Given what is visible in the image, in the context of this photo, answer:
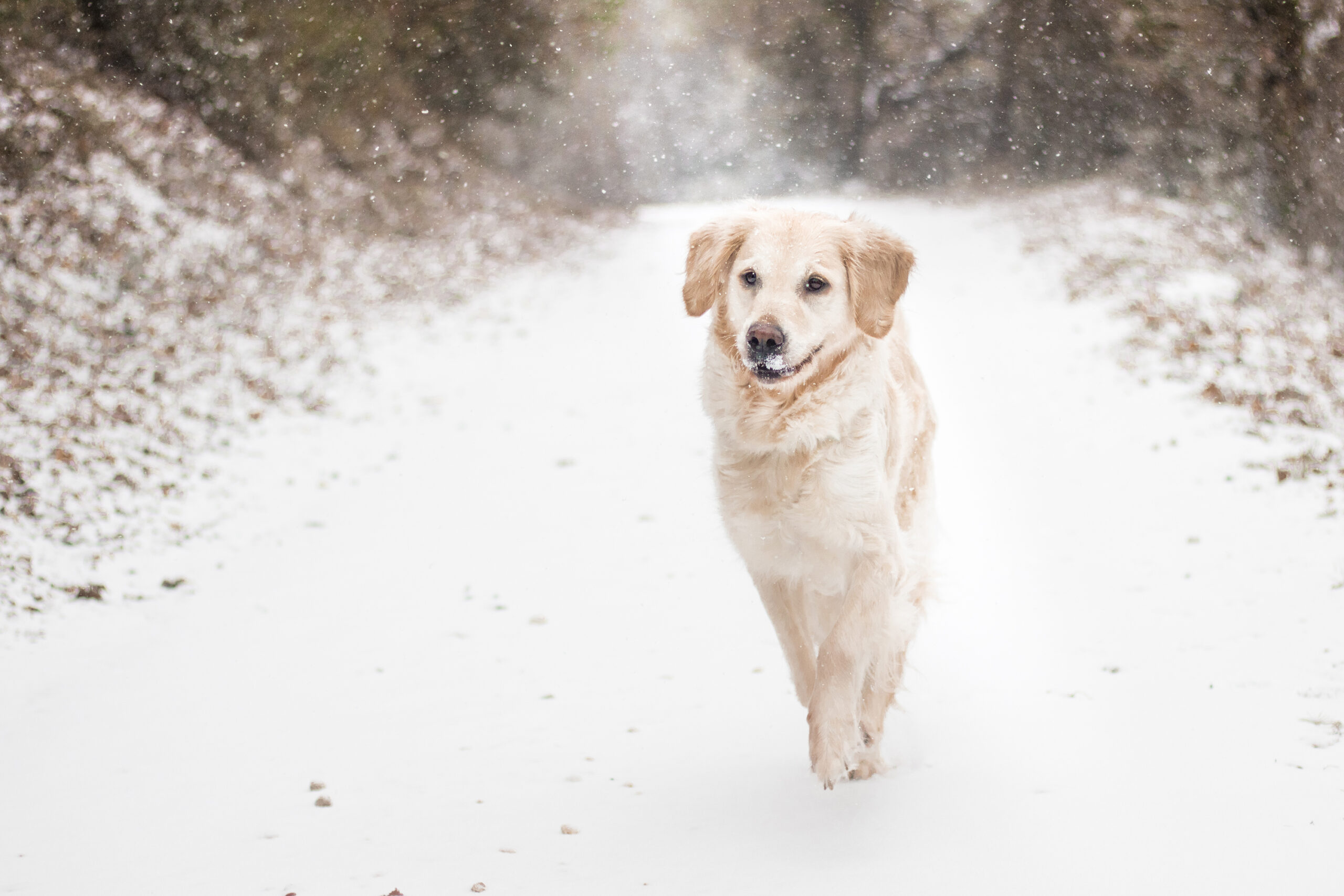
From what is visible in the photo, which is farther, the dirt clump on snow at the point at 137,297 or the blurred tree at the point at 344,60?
the blurred tree at the point at 344,60

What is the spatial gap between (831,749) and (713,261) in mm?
1492

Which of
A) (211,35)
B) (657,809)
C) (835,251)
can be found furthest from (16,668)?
(211,35)

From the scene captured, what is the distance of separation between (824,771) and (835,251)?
1508 mm

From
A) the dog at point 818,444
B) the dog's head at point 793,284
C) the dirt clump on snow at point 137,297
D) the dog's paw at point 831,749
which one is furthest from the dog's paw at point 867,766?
the dirt clump on snow at point 137,297

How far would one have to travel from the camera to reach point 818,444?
3049mm

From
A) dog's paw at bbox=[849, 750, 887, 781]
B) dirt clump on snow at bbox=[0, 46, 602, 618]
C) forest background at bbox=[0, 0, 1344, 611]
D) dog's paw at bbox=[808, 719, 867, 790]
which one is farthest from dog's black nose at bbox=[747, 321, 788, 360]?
forest background at bbox=[0, 0, 1344, 611]

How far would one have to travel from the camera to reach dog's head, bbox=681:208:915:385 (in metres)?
2.96

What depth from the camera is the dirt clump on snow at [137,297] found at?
5023mm

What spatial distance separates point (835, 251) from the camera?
3.17 meters

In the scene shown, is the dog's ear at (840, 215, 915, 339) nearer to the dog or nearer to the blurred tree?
the dog

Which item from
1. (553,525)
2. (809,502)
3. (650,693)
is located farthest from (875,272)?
(553,525)

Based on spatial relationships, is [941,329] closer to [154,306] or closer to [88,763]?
[154,306]

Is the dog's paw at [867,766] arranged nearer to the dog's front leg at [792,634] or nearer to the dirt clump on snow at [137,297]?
the dog's front leg at [792,634]

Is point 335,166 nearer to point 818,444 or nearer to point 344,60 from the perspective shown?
point 344,60
